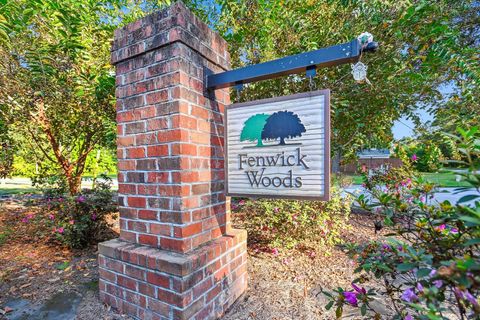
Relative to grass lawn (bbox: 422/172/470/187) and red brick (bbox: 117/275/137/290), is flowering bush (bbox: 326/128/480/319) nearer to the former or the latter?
grass lawn (bbox: 422/172/470/187)

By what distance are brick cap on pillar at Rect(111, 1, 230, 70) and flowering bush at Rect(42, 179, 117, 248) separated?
258cm

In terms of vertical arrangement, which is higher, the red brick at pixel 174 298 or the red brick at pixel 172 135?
the red brick at pixel 172 135

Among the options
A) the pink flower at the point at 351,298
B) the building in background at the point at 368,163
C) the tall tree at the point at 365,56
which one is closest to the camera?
the pink flower at the point at 351,298

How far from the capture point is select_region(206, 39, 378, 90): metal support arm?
1443 millimetres

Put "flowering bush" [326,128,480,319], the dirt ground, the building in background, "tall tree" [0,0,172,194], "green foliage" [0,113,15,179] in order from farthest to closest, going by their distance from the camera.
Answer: the building in background
"green foliage" [0,113,15,179]
"tall tree" [0,0,172,194]
the dirt ground
"flowering bush" [326,128,480,319]

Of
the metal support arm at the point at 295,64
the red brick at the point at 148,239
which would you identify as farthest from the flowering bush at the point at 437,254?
the red brick at the point at 148,239

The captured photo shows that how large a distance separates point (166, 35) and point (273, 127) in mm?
957

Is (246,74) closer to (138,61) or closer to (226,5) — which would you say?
(138,61)

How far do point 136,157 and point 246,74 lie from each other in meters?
Result: 1.03

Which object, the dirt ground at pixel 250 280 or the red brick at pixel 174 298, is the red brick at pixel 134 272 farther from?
the dirt ground at pixel 250 280

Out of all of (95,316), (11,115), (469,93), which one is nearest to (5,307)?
(95,316)

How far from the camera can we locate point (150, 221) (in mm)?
1703

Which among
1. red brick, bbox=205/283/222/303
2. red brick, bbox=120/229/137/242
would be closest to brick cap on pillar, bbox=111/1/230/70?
red brick, bbox=120/229/137/242

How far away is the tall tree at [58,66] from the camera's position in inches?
107
